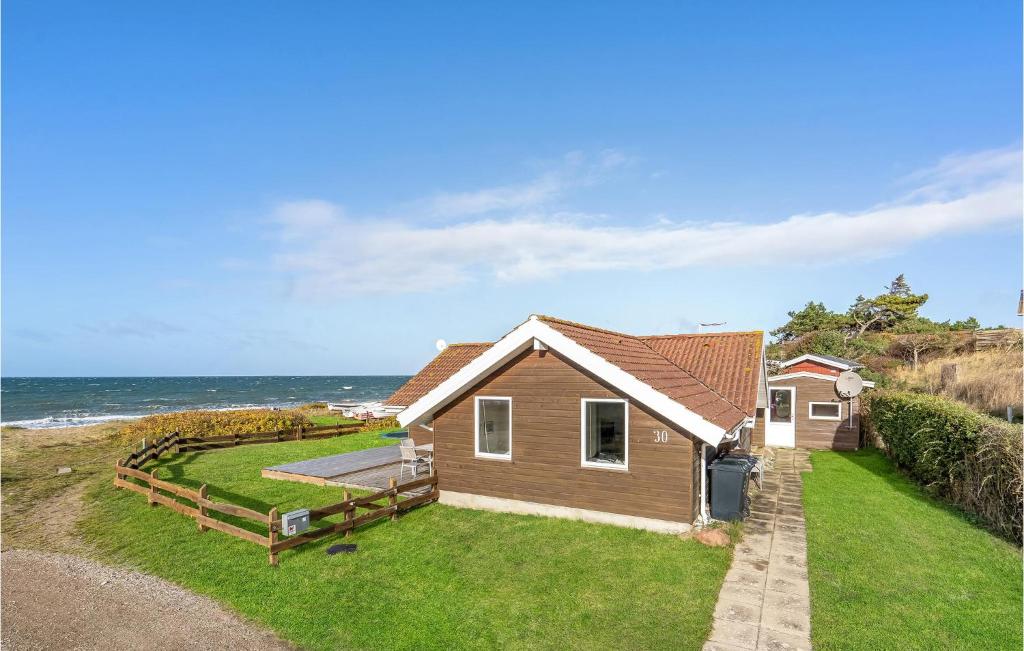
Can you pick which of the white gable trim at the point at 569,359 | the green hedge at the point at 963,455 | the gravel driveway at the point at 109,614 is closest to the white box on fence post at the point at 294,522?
the gravel driveway at the point at 109,614

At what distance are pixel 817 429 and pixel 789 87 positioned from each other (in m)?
12.4

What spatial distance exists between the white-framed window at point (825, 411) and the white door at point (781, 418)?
549 mm

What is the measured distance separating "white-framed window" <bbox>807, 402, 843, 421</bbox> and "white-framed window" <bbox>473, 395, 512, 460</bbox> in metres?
14.3

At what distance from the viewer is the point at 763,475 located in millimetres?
14695

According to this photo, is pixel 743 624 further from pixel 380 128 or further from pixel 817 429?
pixel 380 128

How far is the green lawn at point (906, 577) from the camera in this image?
20.0 ft

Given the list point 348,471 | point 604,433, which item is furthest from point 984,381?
point 348,471

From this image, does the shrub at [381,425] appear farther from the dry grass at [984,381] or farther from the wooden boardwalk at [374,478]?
the dry grass at [984,381]

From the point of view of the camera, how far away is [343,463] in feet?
55.1

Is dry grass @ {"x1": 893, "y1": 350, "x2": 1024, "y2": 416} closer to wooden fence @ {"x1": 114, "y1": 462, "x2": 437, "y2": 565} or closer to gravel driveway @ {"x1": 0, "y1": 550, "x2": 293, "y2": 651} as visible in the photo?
wooden fence @ {"x1": 114, "y1": 462, "x2": 437, "y2": 565}

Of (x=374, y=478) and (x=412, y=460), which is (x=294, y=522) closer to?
(x=412, y=460)

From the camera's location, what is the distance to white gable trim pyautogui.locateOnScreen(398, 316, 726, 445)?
925cm

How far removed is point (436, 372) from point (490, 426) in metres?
6.11

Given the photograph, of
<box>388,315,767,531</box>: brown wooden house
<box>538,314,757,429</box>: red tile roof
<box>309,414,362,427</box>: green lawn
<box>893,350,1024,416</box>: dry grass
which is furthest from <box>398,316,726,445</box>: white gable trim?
<box>309,414,362,427</box>: green lawn
